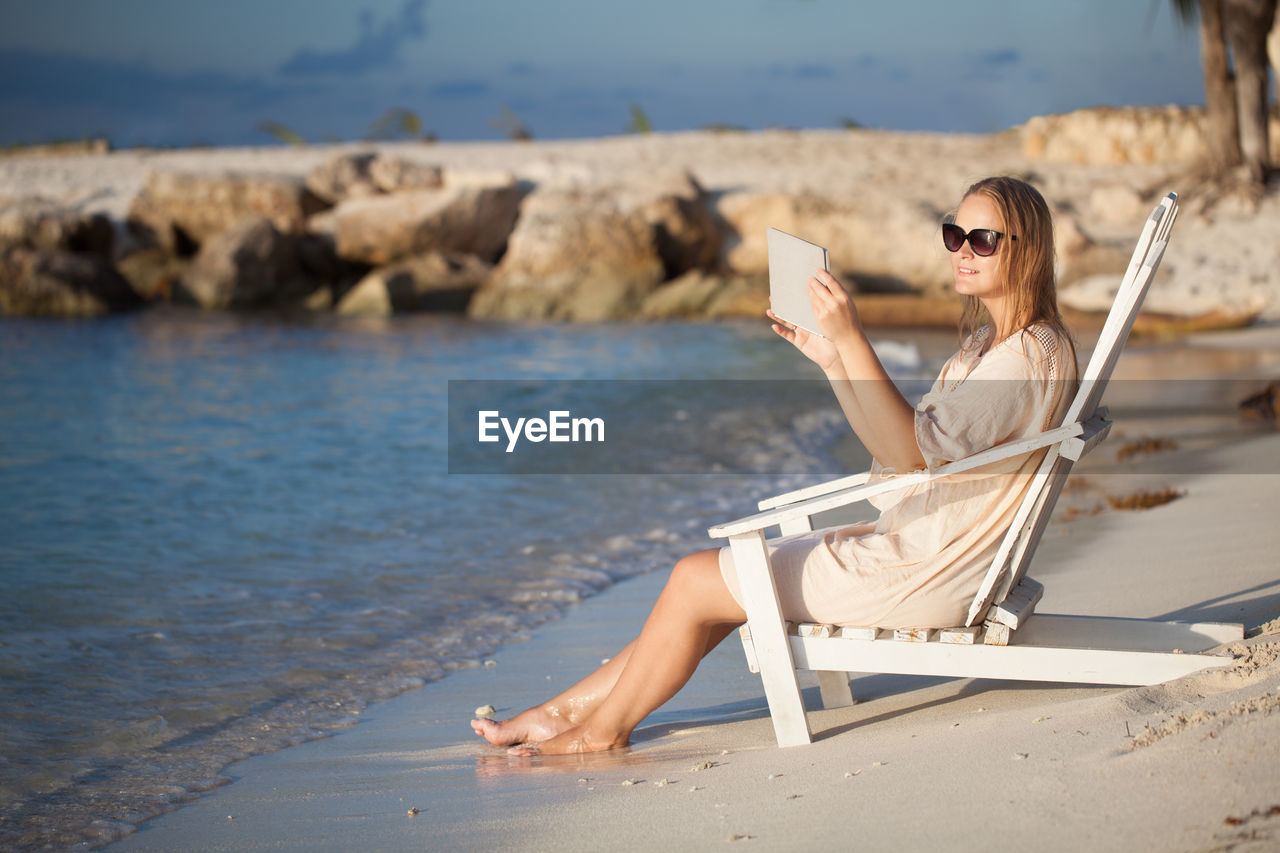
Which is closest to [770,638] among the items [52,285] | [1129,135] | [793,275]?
[793,275]

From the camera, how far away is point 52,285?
20.3 metres

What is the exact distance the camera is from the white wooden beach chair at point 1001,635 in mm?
2764

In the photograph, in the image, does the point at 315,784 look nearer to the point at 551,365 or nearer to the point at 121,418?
the point at 121,418

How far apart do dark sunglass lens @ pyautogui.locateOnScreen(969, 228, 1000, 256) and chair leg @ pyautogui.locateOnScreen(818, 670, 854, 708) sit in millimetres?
1298

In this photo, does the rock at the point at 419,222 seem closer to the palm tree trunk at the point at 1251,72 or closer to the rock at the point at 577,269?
the rock at the point at 577,269

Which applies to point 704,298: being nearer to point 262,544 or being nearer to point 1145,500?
point 262,544

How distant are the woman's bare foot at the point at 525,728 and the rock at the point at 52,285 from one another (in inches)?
774

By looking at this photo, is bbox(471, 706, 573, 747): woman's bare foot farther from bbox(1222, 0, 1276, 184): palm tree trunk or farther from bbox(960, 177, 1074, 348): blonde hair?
bbox(1222, 0, 1276, 184): palm tree trunk

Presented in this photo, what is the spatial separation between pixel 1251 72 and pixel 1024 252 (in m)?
19.8

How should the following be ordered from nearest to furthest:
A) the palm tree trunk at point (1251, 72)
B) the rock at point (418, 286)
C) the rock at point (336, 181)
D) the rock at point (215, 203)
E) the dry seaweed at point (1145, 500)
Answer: the dry seaweed at point (1145, 500) → the palm tree trunk at point (1251, 72) → the rock at point (418, 286) → the rock at point (215, 203) → the rock at point (336, 181)

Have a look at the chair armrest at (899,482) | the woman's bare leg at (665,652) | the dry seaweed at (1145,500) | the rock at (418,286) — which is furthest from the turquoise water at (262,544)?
the rock at (418,286)

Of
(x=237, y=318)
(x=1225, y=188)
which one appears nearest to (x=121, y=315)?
(x=237, y=318)

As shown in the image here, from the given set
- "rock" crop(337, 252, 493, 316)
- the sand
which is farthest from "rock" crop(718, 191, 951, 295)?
"rock" crop(337, 252, 493, 316)

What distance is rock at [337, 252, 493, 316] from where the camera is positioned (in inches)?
818
